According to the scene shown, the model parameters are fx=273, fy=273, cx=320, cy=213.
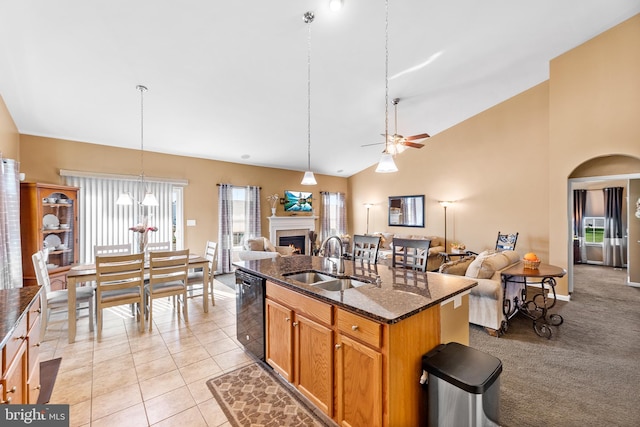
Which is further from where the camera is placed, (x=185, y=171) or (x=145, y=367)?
(x=185, y=171)

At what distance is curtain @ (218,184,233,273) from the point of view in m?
6.24

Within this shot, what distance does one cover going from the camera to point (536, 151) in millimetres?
5312

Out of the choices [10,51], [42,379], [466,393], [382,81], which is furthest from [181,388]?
[382,81]

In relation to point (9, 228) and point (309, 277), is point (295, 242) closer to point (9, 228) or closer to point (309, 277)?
point (309, 277)

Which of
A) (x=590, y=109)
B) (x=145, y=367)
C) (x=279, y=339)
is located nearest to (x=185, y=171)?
(x=145, y=367)

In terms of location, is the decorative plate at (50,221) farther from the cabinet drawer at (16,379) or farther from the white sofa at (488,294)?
the white sofa at (488,294)

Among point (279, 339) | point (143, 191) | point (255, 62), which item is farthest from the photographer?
point (143, 191)

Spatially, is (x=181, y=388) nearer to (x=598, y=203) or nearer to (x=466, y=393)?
(x=466, y=393)

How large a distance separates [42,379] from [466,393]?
332 centimetres

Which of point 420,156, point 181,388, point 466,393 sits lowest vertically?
point 181,388

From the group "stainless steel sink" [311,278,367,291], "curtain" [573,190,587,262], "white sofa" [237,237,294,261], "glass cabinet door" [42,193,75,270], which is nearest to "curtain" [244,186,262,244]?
"white sofa" [237,237,294,261]

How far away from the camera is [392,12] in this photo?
2.98m

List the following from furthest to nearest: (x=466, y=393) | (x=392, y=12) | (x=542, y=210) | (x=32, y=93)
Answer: (x=542, y=210)
(x=32, y=93)
(x=392, y=12)
(x=466, y=393)

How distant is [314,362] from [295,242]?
5890 millimetres
